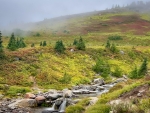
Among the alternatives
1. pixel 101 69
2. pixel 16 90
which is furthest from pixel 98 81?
pixel 16 90

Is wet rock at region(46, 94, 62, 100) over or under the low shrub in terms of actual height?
under

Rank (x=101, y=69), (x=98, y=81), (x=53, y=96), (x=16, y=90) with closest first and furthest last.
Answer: (x=53, y=96) → (x=16, y=90) → (x=98, y=81) → (x=101, y=69)

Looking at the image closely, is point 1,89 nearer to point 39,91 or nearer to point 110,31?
point 39,91

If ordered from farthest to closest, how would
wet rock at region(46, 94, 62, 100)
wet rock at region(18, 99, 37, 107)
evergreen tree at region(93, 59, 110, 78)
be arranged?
evergreen tree at region(93, 59, 110, 78) < wet rock at region(46, 94, 62, 100) < wet rock at region(18, 99, 37, 107)

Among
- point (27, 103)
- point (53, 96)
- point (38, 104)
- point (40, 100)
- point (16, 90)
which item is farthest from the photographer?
point (16, 90)

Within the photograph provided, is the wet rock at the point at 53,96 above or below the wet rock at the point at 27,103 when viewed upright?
below

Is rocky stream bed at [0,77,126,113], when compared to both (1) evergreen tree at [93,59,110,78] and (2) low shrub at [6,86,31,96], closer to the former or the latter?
(2) low shrub at [6,86,31,96]

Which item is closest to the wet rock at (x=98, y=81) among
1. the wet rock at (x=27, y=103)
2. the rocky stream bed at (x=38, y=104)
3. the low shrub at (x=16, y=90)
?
the rocky stream bed at (x=38, y=104)

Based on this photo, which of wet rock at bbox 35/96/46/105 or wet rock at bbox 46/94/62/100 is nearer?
wet rock at bbox 35/96/46/105

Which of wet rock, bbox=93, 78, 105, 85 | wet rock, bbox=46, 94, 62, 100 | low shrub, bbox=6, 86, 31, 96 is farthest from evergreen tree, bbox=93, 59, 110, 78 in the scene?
wet rock, bbox=46, 94, 62, 100

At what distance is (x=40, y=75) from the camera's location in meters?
60.4

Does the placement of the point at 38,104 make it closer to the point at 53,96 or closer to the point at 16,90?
the point at 53,96

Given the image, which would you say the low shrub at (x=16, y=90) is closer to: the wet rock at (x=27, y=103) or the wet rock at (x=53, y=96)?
the wet rock at (x=53, y=96)

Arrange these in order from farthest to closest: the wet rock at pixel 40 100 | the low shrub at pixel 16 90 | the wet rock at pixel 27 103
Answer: the low shrub at pixel 16 90 < the wet rock at pixel 40 100 < the wet rock at pixel 27 103
